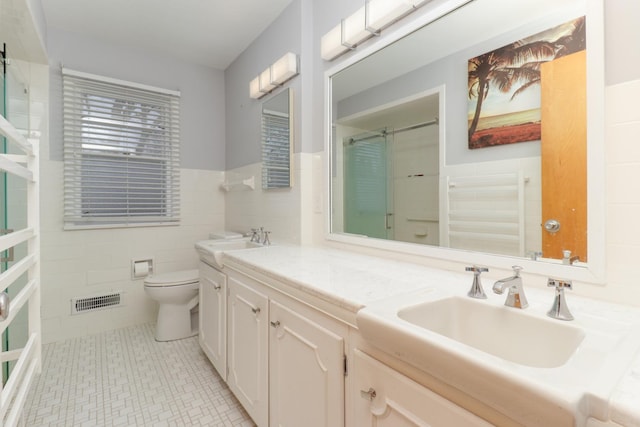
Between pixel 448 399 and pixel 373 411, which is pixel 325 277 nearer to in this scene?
pixel 373 411

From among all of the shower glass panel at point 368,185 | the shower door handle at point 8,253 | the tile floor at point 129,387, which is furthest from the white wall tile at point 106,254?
the shower glass panel at point 368,185

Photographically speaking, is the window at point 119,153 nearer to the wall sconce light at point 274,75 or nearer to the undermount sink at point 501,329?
the wall sconce light at point 274,75

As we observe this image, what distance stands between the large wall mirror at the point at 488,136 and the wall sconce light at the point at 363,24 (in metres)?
0.10

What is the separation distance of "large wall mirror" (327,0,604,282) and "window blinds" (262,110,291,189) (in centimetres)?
62

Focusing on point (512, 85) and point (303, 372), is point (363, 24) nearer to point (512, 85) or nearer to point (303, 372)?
point (512, 85)

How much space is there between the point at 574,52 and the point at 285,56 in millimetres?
1685

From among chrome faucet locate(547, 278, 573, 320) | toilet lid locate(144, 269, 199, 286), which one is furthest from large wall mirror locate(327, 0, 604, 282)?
toilet lid locate(144, 269, 199, 286)

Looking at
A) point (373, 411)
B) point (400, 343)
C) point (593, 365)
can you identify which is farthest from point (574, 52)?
point (373, 411)

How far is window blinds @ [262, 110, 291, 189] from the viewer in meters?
2.28

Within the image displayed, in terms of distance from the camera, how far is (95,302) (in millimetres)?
2676

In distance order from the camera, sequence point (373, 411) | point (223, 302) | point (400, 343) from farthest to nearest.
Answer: point (223, 302) < point (373, 411) < point (400, 343)

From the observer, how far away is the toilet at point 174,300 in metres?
2.44

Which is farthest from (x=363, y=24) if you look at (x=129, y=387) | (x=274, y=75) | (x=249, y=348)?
(x=129, y=387)

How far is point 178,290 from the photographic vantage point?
246cm
